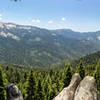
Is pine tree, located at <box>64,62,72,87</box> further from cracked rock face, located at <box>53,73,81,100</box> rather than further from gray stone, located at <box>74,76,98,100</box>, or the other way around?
gray stone, located at <box>74,76,98,100</box>

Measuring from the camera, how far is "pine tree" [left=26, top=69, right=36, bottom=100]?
149 feet

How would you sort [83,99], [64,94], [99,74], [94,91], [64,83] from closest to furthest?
[83,99]
[94,91]
[64,94]
[64,83]
[99,74]

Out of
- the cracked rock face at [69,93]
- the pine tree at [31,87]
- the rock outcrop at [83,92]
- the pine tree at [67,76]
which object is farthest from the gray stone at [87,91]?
the pine tree at [31,87]

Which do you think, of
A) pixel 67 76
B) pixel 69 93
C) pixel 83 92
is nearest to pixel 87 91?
pixel 83 92

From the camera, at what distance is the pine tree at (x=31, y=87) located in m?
45.4

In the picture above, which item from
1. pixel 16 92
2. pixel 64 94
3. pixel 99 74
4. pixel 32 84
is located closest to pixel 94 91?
pixel 64 94

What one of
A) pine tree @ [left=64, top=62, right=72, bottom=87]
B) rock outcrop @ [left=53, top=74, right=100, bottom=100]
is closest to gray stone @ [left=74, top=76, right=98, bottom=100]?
rock outcrop @ [left=53, top=74, right=100, bottom=100]

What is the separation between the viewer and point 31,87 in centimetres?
4575

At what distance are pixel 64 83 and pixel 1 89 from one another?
1875cm

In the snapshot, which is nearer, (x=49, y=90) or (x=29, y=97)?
(x=29, y=97)

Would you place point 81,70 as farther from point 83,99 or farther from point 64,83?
point 83,99

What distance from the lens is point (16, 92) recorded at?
15469 mm

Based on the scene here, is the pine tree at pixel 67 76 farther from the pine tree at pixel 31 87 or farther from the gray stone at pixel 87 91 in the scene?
the gray stone at pixel 87 91

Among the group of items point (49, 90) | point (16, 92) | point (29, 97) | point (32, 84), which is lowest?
point (49, 90)
